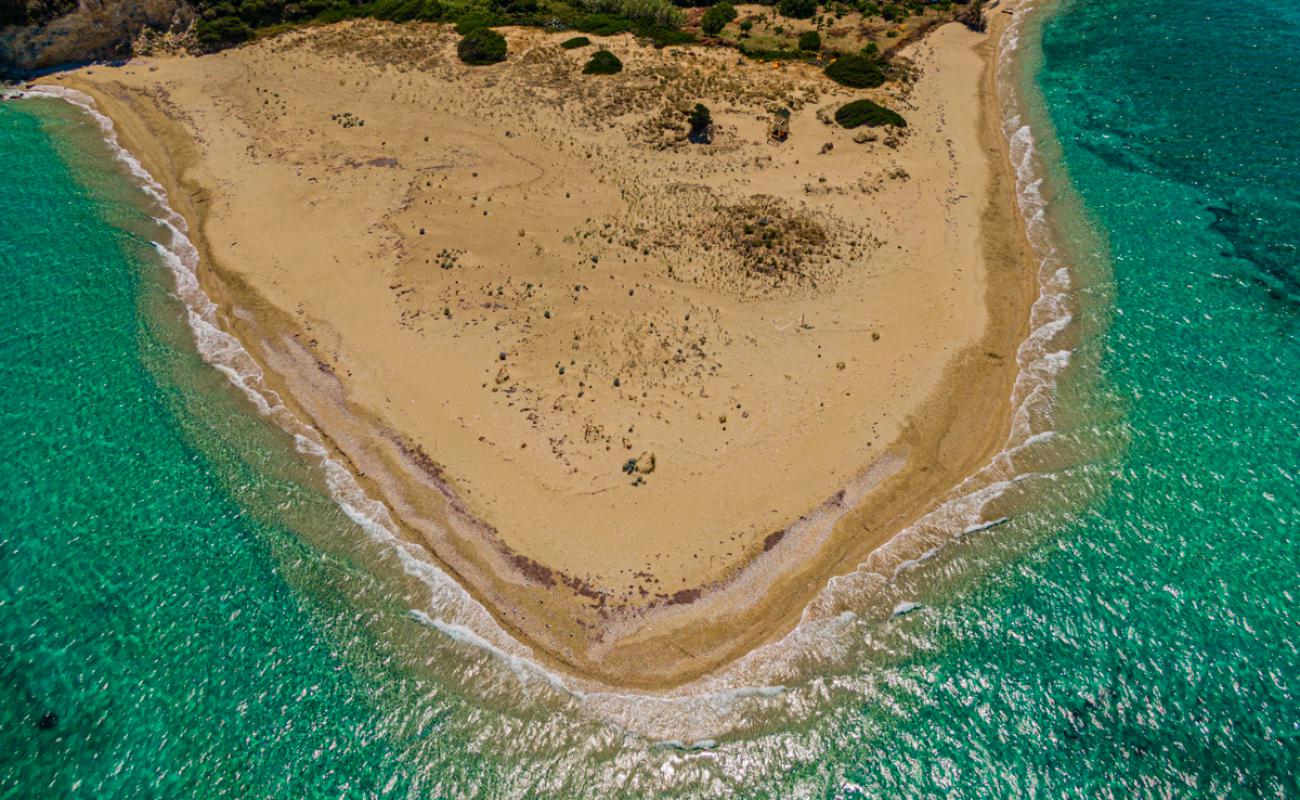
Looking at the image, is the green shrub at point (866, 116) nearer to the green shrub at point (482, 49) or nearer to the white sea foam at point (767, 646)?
the white sea foam at point (767, 646)

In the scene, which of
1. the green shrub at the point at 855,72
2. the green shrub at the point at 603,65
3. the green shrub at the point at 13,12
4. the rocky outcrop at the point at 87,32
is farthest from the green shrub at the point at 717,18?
the green shrub at the point at 13,12

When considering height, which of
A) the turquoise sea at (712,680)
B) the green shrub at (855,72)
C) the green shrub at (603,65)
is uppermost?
the green shrub at (603,65)

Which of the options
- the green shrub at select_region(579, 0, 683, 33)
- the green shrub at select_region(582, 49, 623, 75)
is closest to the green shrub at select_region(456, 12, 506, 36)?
the green shrub at select_region(579, 0, 683, 33)

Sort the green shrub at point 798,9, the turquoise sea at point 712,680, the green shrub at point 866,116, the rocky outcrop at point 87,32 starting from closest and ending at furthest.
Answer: the turquoise sea at point 712,680 < the green shrub at point 866,116 < the rocky outcrop at point 87,32 < the green shrub at point 798,9

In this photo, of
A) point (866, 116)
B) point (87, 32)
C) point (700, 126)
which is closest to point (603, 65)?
point (700, 126)

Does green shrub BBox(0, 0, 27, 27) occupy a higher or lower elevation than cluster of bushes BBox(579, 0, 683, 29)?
higher

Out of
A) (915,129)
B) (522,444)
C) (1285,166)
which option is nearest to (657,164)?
(915,129)

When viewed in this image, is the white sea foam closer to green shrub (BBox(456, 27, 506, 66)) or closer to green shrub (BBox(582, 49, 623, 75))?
green shrub (BBox(456, 27, 506, 66))

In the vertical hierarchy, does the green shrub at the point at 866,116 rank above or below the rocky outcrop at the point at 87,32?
below
